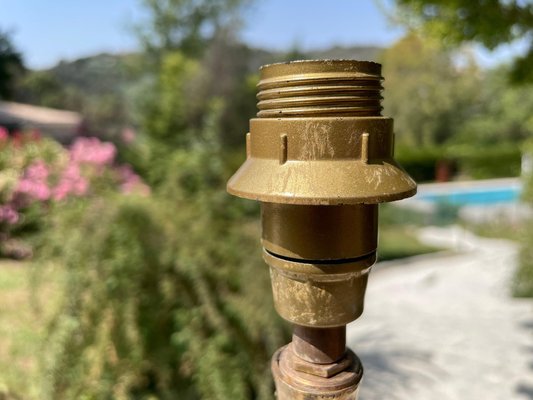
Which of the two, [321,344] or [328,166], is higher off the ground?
[328,166]

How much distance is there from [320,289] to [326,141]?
27cm

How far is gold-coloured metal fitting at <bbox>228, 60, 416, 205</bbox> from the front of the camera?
0.62 m

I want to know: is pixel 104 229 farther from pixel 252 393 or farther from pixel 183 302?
pixel 252 393

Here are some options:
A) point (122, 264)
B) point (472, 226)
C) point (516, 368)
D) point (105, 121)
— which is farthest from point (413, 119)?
point (122, 264)

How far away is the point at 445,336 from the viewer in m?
3.24

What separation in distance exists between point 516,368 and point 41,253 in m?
3.05

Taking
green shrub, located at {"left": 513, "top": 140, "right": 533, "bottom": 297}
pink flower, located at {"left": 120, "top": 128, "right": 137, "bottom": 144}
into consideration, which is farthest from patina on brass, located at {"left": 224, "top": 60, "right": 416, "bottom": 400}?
pink flower, located at {"left": 120, "top": 128, "right": 137, "bottom": 144}

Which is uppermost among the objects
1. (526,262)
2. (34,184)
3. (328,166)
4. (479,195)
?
(328,166)

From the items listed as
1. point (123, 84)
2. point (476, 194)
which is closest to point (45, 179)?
point (476, 194)

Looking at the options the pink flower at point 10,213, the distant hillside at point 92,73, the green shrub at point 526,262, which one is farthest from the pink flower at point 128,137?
the distant hillside at point 92,73

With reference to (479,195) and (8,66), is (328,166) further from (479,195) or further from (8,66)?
(8,66)

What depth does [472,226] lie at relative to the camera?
8820 mm

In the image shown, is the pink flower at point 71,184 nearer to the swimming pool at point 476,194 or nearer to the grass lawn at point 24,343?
the grass lawn at point 24,343

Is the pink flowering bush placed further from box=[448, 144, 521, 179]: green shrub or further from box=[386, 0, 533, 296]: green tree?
box=[448, 144, 521, 179]: green shrub
